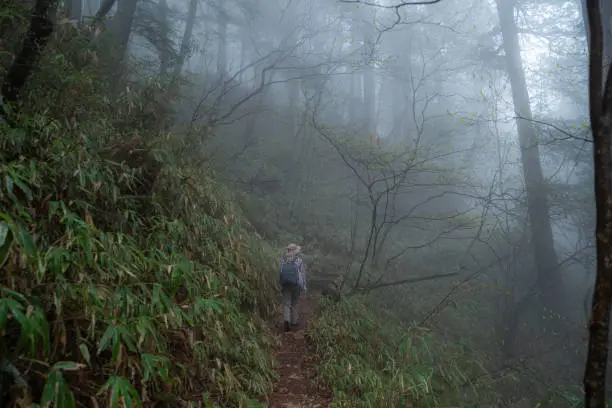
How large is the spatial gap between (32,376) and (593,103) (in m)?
4.59

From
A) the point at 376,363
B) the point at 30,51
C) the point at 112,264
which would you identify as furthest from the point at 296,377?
the point at 30,51

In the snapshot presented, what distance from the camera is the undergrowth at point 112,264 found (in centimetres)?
269

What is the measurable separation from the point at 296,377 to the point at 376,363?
124 cm

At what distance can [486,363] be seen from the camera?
913cm

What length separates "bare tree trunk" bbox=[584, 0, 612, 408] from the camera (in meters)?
2.61

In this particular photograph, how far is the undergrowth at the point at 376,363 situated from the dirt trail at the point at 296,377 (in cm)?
18

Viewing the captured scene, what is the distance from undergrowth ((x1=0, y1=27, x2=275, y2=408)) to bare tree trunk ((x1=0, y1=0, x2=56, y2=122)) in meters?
0.22

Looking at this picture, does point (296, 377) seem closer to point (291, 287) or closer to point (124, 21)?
point (291, 287)

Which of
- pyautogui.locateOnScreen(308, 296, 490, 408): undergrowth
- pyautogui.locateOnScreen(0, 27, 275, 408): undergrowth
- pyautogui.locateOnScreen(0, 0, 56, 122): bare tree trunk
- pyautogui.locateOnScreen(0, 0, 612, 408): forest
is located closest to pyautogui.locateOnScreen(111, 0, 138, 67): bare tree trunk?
pyautogui.locateOnScreen(0, 0, 612, 408): forest

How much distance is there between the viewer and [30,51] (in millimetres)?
4199

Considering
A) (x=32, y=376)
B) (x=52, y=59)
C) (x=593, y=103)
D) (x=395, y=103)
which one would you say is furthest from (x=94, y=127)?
(x=395, y=103)

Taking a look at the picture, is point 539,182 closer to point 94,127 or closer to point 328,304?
point 328,304

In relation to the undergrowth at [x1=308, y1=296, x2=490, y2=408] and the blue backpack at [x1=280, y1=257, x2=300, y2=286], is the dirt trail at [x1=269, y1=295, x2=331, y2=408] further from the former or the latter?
the blue backpack at [x1=280, y1=257, x2=300, y2=286]

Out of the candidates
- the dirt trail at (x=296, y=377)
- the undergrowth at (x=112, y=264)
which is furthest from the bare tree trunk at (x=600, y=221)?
the undergrowth at (x=112, y=264)
